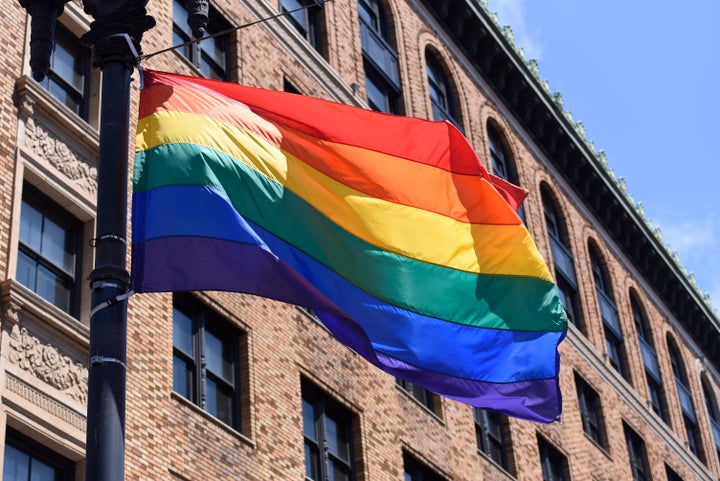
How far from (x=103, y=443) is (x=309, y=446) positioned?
14751mm

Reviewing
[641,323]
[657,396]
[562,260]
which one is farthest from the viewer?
[641,323]

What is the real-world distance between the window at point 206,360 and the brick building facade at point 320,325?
0.04m

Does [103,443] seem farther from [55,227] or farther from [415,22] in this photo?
[415,22]

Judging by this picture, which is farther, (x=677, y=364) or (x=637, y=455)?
(x=677, y=364)

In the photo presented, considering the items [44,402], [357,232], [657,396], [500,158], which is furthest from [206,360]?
[657,396]

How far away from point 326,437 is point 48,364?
7.64m

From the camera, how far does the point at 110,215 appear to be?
984 cm

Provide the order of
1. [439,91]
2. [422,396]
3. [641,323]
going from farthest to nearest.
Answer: [641,323], [439,91], [422,396]

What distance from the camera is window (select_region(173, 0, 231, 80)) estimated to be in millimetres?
25547

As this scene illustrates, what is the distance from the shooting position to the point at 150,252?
36.9ft

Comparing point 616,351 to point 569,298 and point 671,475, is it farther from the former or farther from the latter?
point 671,475

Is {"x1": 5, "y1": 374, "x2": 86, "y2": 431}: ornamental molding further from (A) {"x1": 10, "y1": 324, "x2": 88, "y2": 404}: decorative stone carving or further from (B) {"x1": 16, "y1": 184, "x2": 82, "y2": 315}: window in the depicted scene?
(B) {"x1": 16, "y1": 184, "x2": 82, "y2": 315}: window


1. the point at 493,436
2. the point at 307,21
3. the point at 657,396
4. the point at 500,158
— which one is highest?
the point at 500,158

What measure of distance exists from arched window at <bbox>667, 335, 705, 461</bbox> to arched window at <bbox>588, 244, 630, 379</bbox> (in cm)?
503
